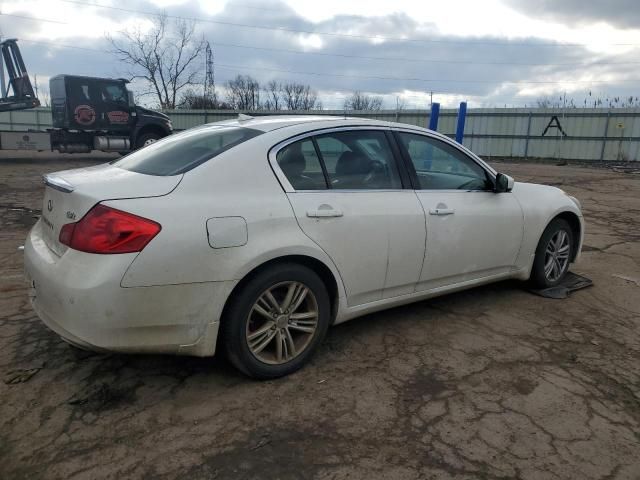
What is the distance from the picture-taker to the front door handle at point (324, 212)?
9.84ft

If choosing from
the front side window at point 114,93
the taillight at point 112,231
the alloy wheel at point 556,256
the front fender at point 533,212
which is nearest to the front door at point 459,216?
the front fender at point 533,212

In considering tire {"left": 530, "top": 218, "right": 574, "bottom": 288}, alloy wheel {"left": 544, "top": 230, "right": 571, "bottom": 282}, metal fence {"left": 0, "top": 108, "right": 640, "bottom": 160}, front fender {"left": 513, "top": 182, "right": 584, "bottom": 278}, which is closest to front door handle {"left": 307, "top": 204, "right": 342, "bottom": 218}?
front fender {"left": 513, "top": 182, "right": 584, "bottom": 278}

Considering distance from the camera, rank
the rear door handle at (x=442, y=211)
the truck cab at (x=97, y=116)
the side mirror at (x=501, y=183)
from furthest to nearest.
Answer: the truck cab at (x=97, y=116) < the side mirror at (x=501, y=183) < the rear door handle at (x=442, y=211)

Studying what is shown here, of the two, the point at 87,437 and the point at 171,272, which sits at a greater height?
the point at 171,272

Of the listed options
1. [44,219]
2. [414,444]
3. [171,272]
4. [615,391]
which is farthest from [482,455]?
[44,219]

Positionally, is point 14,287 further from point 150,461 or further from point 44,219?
point 150,461

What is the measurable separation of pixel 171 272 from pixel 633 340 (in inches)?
130

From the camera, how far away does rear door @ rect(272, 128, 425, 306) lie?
3049 mm

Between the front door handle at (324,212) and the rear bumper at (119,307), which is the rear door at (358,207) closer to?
the front door handle at (324,212)

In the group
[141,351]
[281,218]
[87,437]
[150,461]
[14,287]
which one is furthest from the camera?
[14,287]

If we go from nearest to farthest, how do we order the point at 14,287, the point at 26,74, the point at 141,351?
the point at 141,351 → the point at 14,287 → the point at 26,74

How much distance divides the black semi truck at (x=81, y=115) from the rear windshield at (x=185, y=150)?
1445 centimetres

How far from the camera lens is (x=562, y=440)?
2.49 m

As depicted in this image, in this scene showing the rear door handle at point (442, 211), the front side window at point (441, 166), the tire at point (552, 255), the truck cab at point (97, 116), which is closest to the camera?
the rear door handle at point (442, 211)
